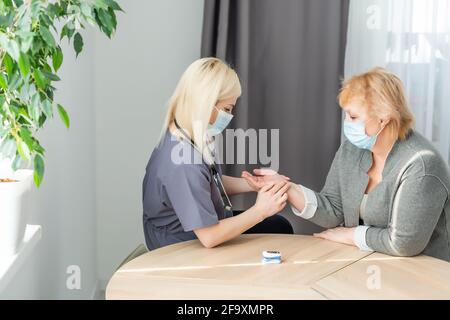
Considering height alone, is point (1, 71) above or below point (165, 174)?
above

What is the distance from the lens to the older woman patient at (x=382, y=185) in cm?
190

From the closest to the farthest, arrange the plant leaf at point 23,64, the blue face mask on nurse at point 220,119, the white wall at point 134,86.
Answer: the plant leaf at point 23,64
the blue face mask on nurse at point 220,119
the white wall at point 134,86

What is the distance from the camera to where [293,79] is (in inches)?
116

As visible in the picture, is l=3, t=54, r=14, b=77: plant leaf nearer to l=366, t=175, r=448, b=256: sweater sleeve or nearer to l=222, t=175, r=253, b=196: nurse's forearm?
l=366, t=175, r=448, b=256: sweater sleeve

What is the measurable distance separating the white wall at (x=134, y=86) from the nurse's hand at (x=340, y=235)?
50.0 inches

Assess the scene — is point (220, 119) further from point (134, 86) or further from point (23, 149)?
point (134, 86)

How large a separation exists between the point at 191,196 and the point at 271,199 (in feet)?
0.88

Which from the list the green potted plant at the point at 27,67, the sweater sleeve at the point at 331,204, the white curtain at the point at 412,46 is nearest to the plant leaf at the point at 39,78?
the green potted plant at the point at 27,67

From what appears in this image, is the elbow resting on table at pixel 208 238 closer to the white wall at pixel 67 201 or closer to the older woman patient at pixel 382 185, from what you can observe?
the older woman patient at pixel 382 185

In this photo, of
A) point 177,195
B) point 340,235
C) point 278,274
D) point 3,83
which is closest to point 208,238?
point 177,195

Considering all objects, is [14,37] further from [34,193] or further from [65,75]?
[65,75]
